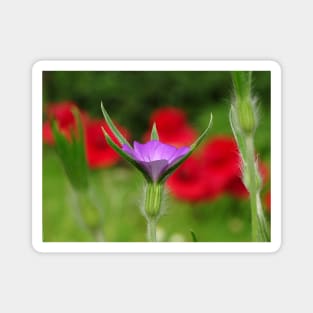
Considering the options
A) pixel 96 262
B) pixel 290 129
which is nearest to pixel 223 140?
pixel 290 129

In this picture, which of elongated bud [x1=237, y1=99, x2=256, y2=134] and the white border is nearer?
elongated bud [x1=237, y1=99, x2=256, y2=134]

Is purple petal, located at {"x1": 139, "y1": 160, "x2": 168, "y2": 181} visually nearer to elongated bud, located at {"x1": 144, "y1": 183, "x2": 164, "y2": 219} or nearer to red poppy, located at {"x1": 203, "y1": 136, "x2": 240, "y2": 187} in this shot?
elongated bud, located at {"x1": 144, "y1": 183, "x2": 164, "y2": 219}

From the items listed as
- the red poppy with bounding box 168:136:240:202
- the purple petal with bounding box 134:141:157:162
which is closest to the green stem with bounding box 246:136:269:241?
the purple petal with bounding box 134:141:157:162

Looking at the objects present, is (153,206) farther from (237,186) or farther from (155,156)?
(237,186)

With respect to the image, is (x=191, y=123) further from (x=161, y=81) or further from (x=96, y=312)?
(x=96, y=312)

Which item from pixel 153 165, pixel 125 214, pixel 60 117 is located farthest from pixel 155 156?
pixel 125 214

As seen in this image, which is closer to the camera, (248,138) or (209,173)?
(248,138)
